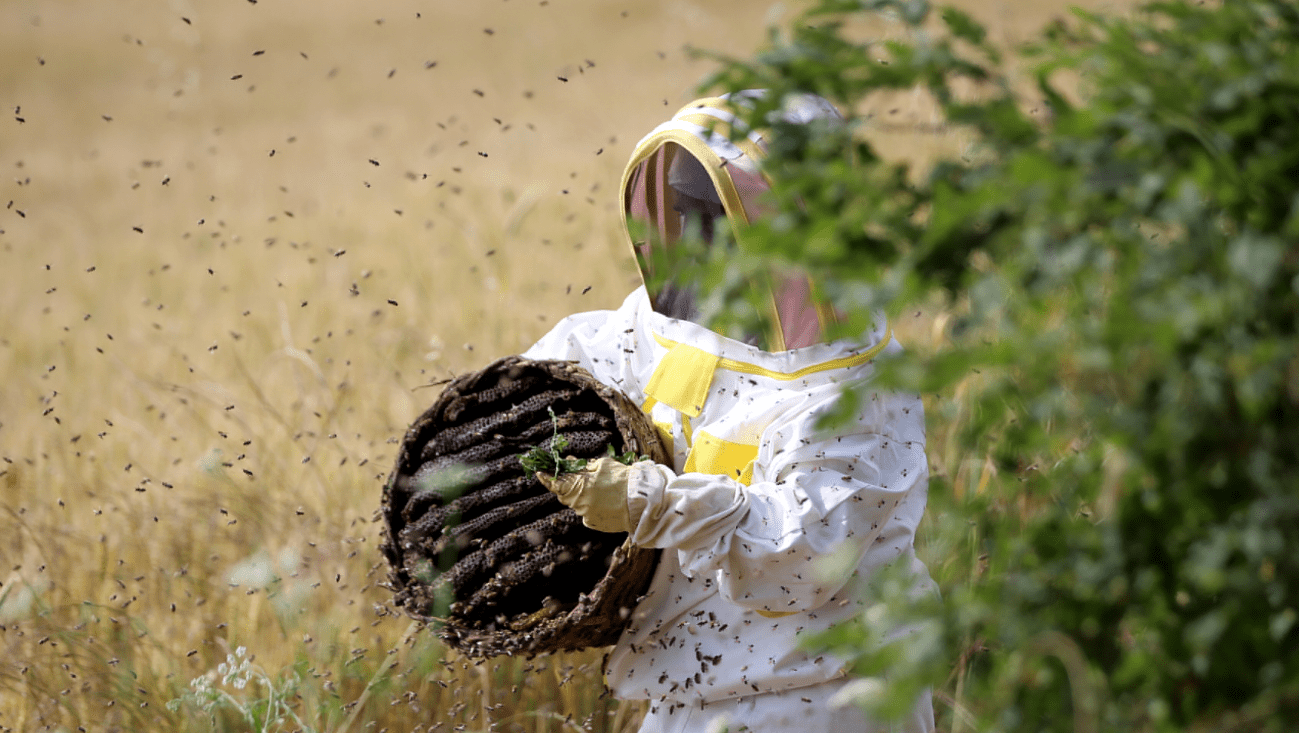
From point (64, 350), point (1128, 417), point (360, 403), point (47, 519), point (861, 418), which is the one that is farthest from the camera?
point (64, 350)

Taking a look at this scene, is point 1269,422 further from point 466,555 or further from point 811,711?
point 466,555

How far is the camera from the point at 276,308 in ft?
20.8

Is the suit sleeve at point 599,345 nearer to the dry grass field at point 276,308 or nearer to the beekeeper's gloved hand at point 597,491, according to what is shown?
the dry grass field at point 276,308

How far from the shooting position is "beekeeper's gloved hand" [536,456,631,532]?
2.04 m

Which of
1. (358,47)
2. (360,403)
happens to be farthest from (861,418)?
(358,47)

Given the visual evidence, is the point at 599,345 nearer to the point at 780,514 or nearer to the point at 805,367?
the point at 805,367

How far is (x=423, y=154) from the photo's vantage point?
30.1 feet

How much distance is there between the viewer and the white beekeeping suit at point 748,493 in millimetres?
2104

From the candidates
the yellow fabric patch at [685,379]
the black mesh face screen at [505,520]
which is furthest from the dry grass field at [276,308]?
the yellow fabric patch at [685,379]

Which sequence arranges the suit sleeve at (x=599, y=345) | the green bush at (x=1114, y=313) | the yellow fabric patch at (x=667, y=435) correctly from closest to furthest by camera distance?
the green bush at (x=1114, y=313)
the yellow fabric patch at (x=667, y=435)
the suit sleeve at (x=599, y=345)

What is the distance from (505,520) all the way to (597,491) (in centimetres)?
42

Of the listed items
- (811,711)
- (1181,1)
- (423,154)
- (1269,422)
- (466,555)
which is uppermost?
(1181,1)

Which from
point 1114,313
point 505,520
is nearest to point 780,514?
point 505,520

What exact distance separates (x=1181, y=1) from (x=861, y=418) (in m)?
1.14
